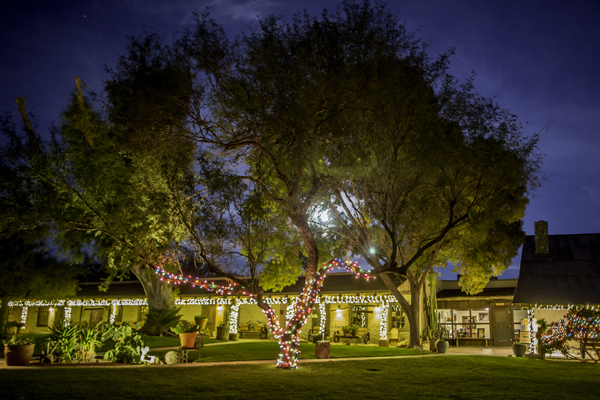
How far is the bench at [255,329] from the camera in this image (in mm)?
26609

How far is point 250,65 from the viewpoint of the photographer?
38.7ft

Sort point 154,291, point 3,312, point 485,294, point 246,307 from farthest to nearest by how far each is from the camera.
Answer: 1. point 246,307
2. point 3,312
3. point 485,294
4. point 154,291

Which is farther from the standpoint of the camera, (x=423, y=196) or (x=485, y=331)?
(x=485, y=331)

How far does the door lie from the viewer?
25.2 m

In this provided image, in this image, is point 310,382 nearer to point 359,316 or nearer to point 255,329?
point 359,316

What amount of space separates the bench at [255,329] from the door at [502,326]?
12.5m

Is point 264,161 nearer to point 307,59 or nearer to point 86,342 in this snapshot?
point 307,59

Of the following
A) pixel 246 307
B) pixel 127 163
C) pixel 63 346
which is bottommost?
pixel 63 346

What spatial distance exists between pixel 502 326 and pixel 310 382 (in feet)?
61.9

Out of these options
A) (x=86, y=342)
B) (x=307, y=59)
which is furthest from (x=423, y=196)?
(x=86, y=342)

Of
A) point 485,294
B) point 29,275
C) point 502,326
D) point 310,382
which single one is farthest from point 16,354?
point 502,326

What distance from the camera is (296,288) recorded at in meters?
25.7

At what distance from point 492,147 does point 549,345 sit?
834 cm

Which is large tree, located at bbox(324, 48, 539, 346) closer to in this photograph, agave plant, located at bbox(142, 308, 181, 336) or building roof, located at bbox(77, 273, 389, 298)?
building roof, located at bbox(77, 273, 389, 298)
